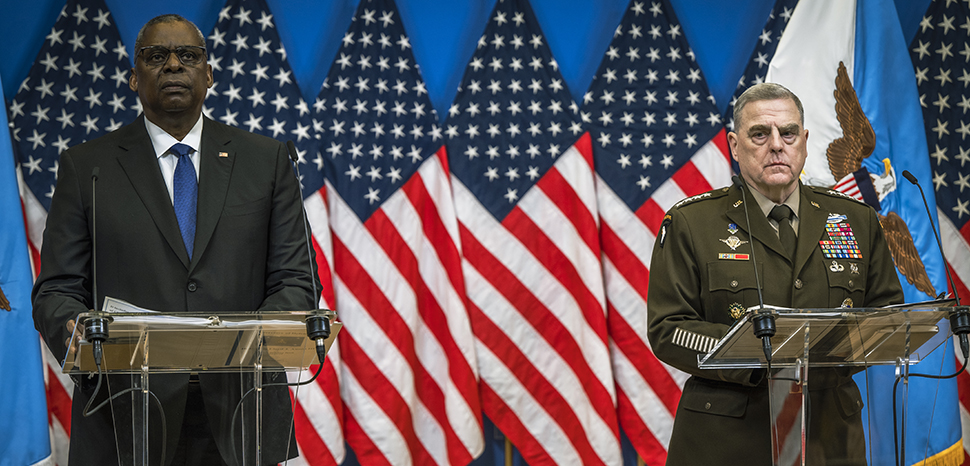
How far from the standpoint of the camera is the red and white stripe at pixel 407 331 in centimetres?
399

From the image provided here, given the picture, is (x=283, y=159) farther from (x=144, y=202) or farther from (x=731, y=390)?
(x=731, y=390)

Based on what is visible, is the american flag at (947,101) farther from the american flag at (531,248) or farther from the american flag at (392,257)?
the american flag at (392,257)

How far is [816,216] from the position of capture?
253 centimetres

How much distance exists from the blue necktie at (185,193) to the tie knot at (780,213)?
151cm

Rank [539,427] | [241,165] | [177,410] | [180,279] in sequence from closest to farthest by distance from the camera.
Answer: [177,410], [180,279], [241,165], [539,427]

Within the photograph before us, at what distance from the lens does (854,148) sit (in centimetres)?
416

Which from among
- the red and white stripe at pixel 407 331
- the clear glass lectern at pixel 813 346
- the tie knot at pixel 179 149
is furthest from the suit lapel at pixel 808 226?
the red and white stripe at pixel 407 331

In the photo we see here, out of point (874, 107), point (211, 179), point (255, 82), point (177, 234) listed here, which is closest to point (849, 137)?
point (874, 107)

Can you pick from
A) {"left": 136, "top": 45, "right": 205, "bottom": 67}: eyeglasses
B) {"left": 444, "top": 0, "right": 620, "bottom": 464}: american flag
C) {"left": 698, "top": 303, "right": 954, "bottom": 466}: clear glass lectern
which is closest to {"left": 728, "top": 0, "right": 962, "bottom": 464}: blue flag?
{"left": 444, "top": 0, "right": 620, "bottom": 464}: american flag

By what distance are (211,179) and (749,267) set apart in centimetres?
139

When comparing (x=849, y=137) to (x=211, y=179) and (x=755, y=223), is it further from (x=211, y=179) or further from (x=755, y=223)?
(x=211, y=179)

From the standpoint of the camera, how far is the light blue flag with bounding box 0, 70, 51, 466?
352cm

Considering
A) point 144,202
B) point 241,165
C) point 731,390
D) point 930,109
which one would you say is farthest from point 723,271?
point 930,109

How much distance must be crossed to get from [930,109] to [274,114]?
3.11 metres
